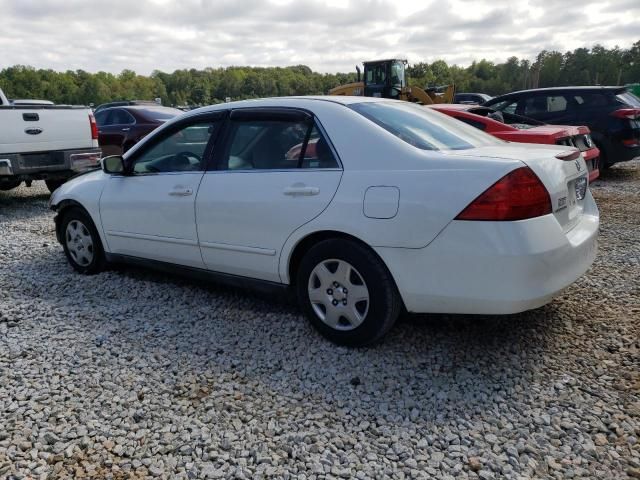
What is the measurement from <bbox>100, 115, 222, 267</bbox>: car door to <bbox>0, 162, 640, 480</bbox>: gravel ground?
0.46 m

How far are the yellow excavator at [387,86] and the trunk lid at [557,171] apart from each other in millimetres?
16701

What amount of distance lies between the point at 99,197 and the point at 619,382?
13.7 ft

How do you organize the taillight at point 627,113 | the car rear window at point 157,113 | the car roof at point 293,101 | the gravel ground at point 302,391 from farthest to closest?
the car rear window at point 157,113 → the taillight at point 627,113 → the car roof at point 293,101 → the gravel ground at point 302,391

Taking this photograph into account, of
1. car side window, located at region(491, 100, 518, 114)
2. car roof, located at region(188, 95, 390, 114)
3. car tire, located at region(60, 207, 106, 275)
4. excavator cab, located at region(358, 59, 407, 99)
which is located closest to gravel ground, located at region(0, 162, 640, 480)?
car tire, located at region(60, 207, 106, 275)

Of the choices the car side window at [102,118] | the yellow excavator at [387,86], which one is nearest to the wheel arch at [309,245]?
the car side window at [102,118]

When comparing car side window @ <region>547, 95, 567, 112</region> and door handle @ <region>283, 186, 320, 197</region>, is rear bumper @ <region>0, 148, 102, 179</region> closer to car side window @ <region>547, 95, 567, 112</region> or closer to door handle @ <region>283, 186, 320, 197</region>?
door handle @ <region>283, 186, 320, 197</region>

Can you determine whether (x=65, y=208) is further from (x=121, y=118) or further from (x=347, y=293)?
(x=121, y=118)

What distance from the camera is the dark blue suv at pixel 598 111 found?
9.43 m

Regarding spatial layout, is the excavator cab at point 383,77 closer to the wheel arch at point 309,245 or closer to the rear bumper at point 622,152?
the rear bumper at point 622,152

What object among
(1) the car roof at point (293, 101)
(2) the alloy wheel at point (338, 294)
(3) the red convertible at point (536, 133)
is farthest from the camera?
(3) the red convertible at point (536, 133)

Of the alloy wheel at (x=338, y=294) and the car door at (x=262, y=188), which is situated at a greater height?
the car door at (x=262, y=188)

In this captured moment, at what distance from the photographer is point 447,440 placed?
2463 millimetres

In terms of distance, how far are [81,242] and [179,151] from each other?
1521 millimetres

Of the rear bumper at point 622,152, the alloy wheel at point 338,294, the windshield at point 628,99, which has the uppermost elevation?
the windshield at point 628,99
